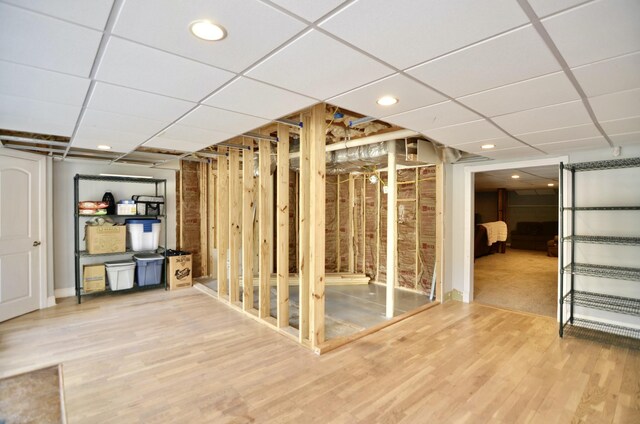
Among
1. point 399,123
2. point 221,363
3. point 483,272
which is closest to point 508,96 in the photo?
point 399,123

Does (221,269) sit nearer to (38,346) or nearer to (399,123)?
(38,346)

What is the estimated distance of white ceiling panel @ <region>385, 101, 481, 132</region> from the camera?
7.25 feet

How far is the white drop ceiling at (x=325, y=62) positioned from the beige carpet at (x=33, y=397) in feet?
6.90

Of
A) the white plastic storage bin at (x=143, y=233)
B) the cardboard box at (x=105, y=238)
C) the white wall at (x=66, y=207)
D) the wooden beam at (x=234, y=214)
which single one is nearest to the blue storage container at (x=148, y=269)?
the white plastic storage bin at (x=143, y=233)

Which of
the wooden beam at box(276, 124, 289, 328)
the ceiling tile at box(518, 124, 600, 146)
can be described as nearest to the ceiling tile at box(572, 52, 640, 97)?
the ceiling tile at box(518, 124, 600, 146)

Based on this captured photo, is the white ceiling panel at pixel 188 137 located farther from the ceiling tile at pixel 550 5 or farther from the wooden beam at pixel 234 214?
the ceiling tile at pixel 550 5

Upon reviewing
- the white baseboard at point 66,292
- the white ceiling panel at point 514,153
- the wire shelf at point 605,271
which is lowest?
the white baseboard at point 66,292

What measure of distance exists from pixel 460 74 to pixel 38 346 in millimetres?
4301

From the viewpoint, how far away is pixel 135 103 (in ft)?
7.09

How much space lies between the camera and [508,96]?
1965 mm

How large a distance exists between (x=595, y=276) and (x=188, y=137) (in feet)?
15.3

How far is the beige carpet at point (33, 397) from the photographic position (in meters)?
2.04

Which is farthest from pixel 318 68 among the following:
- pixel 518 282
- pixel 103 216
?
pixel 518 282

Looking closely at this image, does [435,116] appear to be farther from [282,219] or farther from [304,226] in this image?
[282,219]
